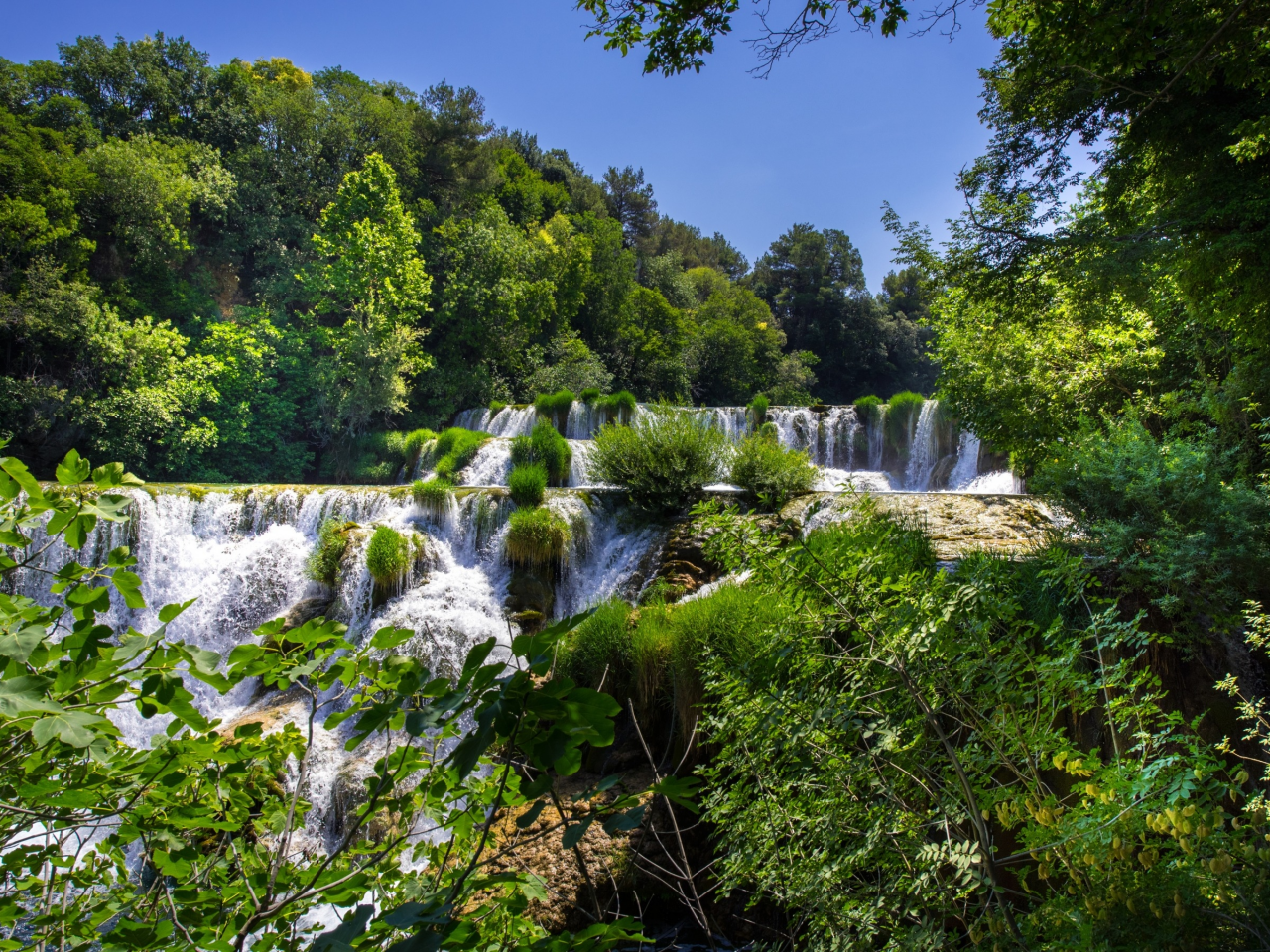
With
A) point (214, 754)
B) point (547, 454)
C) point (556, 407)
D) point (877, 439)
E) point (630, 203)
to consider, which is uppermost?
point (630, 203)

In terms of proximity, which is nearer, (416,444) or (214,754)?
(214,754)

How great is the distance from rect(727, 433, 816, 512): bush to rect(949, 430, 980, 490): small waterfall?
5.47 metres

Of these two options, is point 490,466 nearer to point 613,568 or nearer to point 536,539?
point 536,539

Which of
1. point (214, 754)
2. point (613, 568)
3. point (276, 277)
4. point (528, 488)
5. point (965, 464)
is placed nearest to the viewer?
point (214, 754)

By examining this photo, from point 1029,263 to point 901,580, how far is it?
5.88 meters

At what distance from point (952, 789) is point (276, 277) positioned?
23.4 meters

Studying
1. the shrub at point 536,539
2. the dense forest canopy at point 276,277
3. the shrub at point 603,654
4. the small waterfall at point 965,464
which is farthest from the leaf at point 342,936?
the dense forest canopy at point 276,277

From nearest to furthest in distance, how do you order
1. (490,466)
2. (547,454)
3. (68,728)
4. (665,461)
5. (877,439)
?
1. (68,728)
2. (665,461)
3. (547,454)
4. (490,466)
5. (877,439)

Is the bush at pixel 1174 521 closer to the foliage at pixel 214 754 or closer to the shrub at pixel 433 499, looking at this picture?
the foliage at pixel 214 754

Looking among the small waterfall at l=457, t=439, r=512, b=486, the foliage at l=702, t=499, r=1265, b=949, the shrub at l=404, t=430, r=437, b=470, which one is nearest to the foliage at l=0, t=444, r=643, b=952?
the foliage at l=702, t=499, r=1265, b=949

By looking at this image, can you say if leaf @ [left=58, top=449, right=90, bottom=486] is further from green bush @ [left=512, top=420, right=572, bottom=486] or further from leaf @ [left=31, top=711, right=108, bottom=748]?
green bush @ [left=512, top=420, right=572, bottom=486]

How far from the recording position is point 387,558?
7.92 metres

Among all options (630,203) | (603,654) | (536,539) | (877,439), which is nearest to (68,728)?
(603,654)

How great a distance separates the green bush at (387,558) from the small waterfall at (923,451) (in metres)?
11.0
